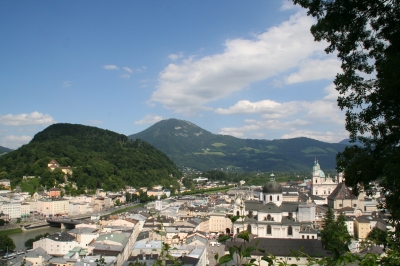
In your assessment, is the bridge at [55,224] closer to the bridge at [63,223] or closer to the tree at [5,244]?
the bridge at [63,223]

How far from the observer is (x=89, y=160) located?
2421 inches

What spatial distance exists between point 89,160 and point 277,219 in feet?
147

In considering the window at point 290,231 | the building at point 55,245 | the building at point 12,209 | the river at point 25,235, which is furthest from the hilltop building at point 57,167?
the window at point 290,231

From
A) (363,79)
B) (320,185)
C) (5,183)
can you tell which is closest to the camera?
(363,79)

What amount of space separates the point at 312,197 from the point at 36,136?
205ft

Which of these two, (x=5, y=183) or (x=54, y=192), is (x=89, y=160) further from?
(x=54, y=192)

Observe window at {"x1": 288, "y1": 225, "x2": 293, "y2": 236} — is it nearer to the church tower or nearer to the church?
the church

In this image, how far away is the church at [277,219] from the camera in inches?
888

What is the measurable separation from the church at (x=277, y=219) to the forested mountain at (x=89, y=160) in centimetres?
3420

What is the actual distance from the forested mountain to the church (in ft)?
112

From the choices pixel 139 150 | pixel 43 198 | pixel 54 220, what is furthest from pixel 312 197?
pixel 139 150

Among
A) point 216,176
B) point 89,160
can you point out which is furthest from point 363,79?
point 216,176

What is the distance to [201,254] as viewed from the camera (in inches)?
702

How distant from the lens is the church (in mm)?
22562
